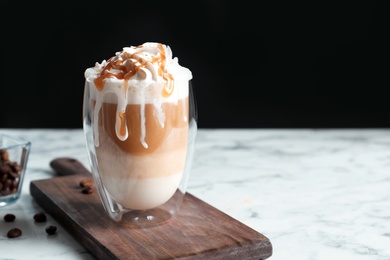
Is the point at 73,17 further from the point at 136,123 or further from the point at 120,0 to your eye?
the point at 136,123

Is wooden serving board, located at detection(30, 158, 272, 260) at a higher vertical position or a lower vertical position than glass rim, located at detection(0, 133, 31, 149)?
lower

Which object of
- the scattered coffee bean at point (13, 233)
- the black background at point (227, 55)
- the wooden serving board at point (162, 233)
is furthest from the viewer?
the black background at point (227, 55)

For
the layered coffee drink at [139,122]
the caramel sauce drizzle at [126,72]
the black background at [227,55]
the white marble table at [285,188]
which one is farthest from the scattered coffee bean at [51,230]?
the black background at [227,55]

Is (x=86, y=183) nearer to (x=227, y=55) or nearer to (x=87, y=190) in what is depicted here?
(x=87, y=190)

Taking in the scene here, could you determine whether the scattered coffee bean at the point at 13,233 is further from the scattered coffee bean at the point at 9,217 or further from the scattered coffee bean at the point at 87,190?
the scattered coffee bean at the point at 87,190

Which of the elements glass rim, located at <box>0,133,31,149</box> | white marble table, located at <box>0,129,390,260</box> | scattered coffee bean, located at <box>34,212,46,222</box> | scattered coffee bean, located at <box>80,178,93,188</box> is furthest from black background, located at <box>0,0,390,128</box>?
scattered coffee bean, located at <box>34,212,46,222</box>

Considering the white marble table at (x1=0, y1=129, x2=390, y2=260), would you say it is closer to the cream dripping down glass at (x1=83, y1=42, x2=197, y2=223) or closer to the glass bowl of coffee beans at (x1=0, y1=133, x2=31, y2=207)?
the glass bowl of coffee beans at (x1=0, y1=133, x2=31, y2=207)
